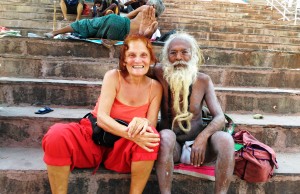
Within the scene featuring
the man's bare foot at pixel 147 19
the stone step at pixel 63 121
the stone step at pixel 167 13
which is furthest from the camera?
the stone step at pixel 167 13

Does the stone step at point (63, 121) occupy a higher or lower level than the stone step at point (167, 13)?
lower

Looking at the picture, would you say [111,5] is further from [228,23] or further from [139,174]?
[139,174]

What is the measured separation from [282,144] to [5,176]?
267 centimetres

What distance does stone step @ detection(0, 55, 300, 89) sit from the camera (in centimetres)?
379

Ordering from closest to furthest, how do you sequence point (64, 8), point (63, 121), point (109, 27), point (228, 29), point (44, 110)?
1. point (63, 121)
2. point (44, 110)
3. point (109, 27)
4. point (228, 29)
5. point (64, 8)

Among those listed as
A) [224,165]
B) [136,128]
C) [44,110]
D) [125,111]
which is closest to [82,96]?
[44,110]

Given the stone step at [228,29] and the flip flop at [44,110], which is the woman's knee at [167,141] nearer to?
the flip flop at [44,110]

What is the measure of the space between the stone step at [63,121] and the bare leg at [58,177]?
0.83m

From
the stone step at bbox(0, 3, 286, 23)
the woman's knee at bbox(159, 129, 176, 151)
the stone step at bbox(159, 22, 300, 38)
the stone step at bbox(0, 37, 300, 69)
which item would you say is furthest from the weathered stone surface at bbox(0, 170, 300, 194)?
the stone step at bbox(0, 3, 286, 23)

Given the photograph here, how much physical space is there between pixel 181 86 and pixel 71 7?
572cm

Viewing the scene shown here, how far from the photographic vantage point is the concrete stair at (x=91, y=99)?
2.50m

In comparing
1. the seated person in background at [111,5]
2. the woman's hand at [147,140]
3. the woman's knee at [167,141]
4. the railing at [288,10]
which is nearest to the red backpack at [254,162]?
the woman's knee at [167,141]

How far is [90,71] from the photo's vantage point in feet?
12.7

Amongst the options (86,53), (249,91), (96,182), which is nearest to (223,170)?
(96,182)
